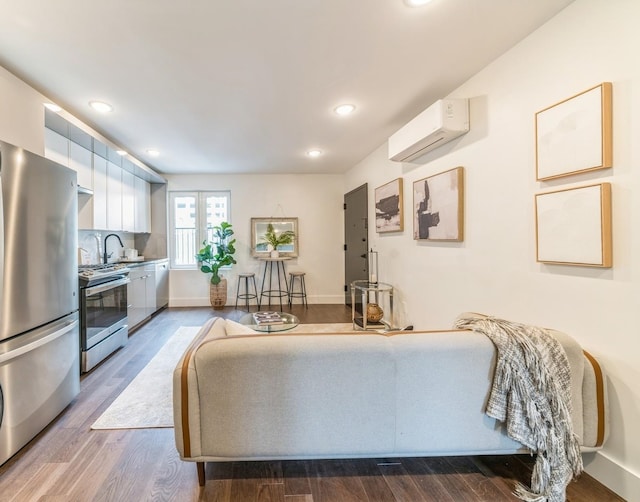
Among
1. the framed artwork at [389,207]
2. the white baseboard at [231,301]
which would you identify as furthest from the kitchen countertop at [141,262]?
the framed artwork at [389,207]

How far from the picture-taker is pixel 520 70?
1946mm

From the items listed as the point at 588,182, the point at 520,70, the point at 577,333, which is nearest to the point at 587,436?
the point at 577,333

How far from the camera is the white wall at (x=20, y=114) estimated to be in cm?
208

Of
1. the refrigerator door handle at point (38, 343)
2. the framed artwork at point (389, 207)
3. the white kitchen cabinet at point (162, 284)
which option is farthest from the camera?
the white kitchen cabinet at point (162, 284)

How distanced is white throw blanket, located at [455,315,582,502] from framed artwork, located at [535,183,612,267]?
0.47 metres

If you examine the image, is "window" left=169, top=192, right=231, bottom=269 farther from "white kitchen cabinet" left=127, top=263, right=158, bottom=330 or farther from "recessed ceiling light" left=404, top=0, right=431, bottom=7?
"recessed ceiling light" left=404, top=0, right=431, bottom=7

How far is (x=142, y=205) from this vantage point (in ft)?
16.8

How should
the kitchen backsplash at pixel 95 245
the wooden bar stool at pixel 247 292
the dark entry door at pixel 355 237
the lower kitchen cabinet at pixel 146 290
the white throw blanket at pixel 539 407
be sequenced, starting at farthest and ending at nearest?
the wooden bar stool at pixel 247 292 < the dark entry door at pixel 355 237 < the lower kitchen cabinet at pixel 146 290 < the kitchen backsplash at pixel 95 245 < the white throw blanket at pixel 539 407

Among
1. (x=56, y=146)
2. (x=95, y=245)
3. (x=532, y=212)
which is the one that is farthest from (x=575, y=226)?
(x=95, y=245)

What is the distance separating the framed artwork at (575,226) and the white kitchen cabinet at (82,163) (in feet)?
13.4

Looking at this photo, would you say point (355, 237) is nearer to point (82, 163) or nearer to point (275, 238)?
point (275, 238)

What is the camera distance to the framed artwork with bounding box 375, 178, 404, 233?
3580mm

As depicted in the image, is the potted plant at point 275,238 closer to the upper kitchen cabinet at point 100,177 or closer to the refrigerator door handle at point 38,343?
the upper kitchen cabinet at point 100,177

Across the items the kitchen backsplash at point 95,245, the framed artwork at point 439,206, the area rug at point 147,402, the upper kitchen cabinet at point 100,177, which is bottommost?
the area rug at point 147,402
